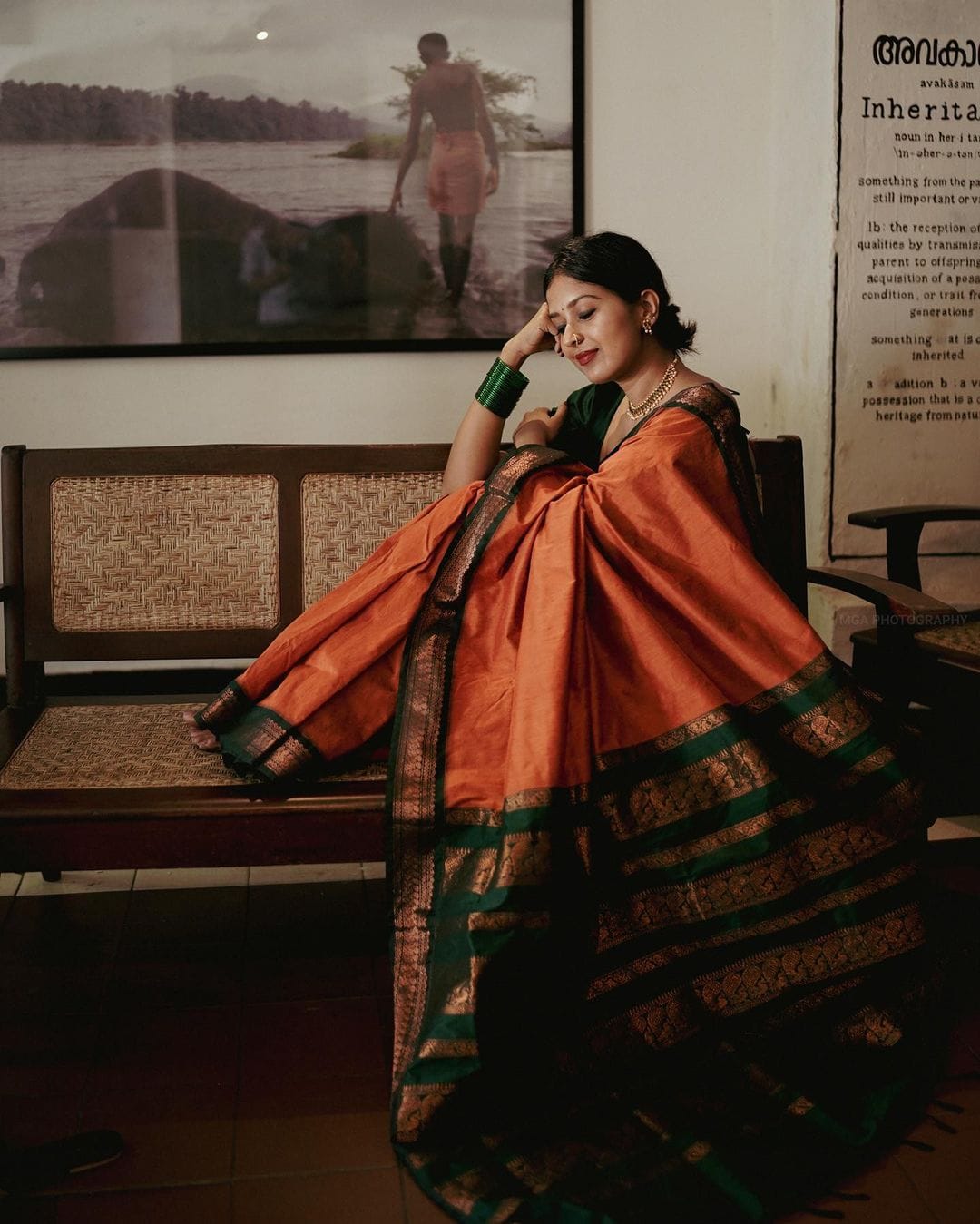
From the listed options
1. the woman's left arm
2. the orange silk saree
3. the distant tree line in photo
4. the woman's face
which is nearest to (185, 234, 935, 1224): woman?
the orange silk saree

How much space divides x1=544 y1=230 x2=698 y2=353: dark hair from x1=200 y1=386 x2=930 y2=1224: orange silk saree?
35 cm

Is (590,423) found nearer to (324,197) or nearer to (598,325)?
(598,325)

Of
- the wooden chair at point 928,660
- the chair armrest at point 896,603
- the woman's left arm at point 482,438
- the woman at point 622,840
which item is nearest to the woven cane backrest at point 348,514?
the woman's left arm at point 482,438

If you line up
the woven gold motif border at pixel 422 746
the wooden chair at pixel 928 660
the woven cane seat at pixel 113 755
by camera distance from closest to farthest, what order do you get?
the woven gold motif border at pixel 422 746 < the woven cane seat at pixel 113 755 < the wooden chair at pixel 928 660

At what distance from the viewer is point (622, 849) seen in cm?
197

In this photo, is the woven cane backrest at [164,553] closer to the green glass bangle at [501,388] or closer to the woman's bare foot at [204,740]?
the woman's bare foot at [204,740]

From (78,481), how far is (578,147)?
6.26 feet

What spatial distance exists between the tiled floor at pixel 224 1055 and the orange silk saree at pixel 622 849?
113 millimetres

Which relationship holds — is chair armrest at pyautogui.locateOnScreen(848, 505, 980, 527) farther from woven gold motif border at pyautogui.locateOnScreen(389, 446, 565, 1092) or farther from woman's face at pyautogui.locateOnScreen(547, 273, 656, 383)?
woven gold motif border at pyautogui.locateOnScreen(389, 446, 565, 1092)

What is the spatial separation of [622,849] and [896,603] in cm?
90

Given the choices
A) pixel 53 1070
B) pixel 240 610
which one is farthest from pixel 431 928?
pixel 240 610

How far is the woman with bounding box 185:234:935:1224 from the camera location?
5.92ft

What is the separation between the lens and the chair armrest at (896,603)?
2.38 metres

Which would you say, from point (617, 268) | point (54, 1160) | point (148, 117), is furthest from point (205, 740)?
point (148, 117)
